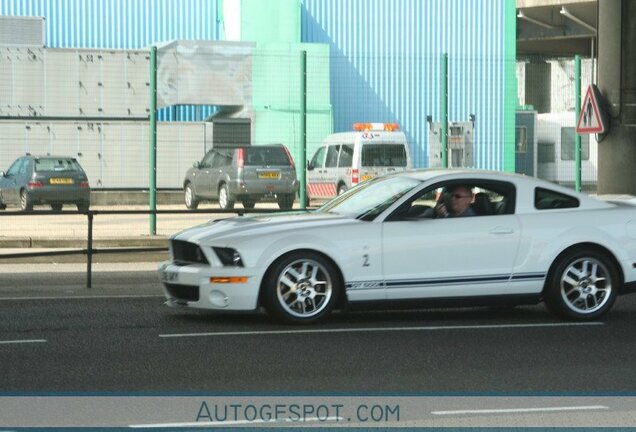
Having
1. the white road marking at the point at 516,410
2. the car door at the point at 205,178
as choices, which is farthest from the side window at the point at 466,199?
the car door at the point at 205,178

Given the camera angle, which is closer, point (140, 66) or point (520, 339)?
point (520, 339)

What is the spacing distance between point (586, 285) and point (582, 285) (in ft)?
0.12

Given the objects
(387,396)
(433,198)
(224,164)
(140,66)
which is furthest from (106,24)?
(387,396)

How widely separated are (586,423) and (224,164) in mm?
20044

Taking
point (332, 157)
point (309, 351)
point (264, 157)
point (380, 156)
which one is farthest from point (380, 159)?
point (309, 351)

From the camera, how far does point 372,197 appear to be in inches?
495

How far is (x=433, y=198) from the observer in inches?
493

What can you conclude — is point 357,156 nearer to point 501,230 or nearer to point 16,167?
point 16,167

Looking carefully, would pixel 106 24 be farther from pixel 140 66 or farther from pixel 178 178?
pixel 178 178

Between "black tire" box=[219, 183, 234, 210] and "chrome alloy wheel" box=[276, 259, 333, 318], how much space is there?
668 inches

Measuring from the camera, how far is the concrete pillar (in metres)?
21.3

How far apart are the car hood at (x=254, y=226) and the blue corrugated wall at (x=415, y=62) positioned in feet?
34.8

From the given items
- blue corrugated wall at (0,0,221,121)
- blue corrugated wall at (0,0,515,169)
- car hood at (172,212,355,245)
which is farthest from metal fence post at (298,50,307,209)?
blue corrugated wall at (0,0,221,121)

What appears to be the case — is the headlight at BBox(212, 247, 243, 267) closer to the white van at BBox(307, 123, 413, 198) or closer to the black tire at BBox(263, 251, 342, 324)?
the black tire at BBox(263, 251, 342, 324)
